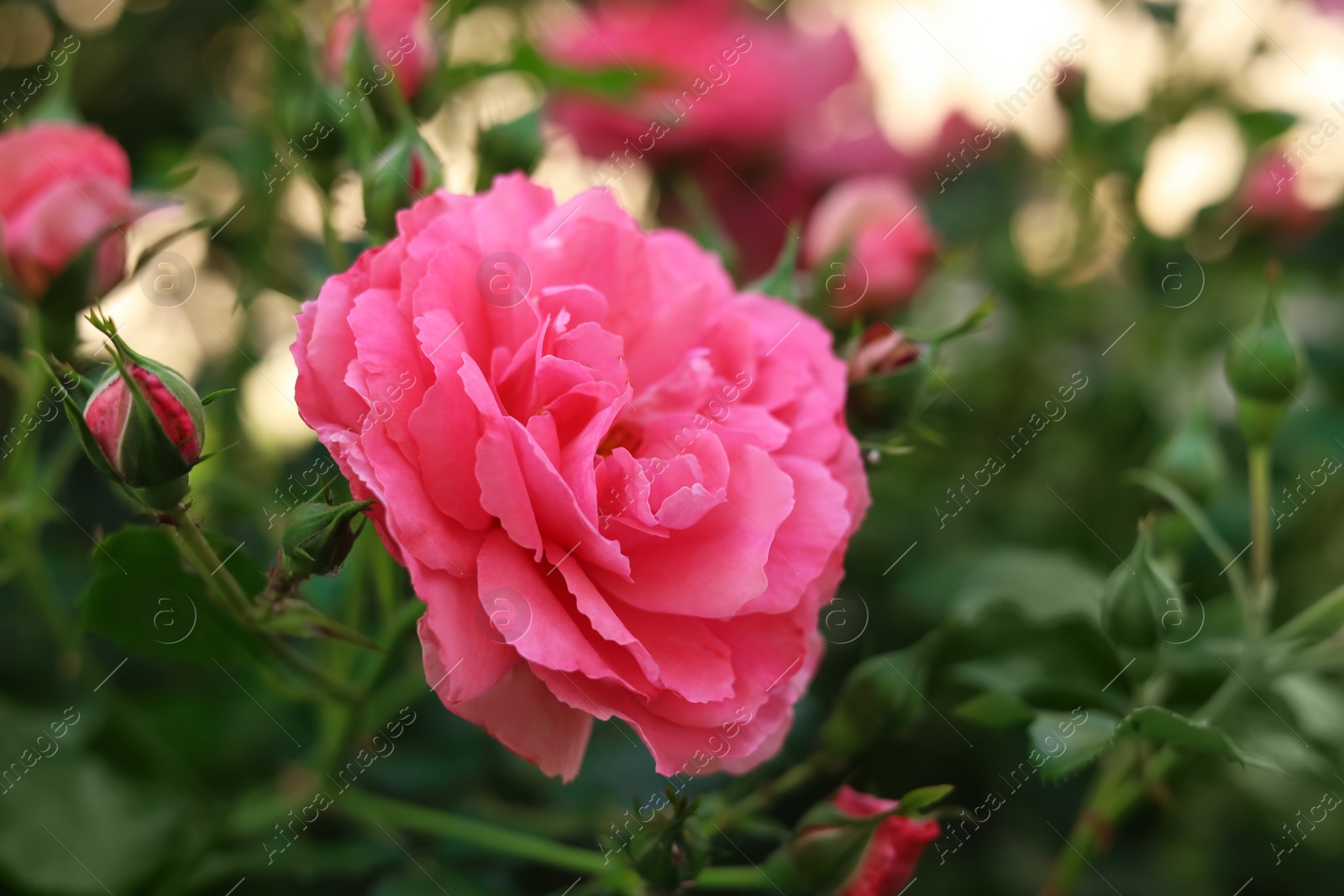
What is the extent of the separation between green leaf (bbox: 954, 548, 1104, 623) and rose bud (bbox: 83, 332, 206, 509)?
478mm

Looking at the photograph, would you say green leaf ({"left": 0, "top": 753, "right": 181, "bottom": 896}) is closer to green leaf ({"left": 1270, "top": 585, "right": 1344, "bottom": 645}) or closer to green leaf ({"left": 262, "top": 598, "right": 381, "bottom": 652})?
green leaf ({"left": 262, "top": 598, "right": 381, "bottom": 652})

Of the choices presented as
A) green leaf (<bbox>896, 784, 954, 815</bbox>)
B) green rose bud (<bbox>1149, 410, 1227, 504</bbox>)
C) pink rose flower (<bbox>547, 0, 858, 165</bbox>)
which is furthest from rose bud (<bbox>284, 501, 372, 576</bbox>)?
pink rose flower (<bbox>547, 0, 858, 165</bbox>)

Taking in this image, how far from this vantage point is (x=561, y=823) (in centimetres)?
62

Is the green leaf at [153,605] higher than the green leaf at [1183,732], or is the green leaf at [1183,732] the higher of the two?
the green leaf at [153,605]

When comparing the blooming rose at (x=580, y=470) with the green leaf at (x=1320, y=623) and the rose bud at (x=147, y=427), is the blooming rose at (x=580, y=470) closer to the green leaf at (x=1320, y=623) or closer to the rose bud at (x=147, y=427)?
the rose bud at (x=147, y=427)

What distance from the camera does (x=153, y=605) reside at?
49 cm

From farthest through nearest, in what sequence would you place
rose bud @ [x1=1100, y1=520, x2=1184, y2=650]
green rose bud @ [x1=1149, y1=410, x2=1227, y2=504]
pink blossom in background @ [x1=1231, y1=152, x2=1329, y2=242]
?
pink blossom in background @ [x1=1231, y1=152, x2=1329, y2=242], green rose bud @ [x1=1149, y1=410, x2=1227, y2=504], rose bud @ [x1=1100, y1=520, x2=1184, y2=650]

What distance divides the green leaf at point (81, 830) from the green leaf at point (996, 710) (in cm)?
49

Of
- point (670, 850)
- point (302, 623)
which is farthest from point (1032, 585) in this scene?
point (302, 623)

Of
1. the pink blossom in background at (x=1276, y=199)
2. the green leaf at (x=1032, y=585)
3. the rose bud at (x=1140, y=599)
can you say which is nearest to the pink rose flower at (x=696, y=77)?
the pink blossom in background at (x=1276, y=199)

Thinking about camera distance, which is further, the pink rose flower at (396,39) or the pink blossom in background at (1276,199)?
the pink blossom in background at (1276,199)

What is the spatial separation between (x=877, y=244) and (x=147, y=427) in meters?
0.49

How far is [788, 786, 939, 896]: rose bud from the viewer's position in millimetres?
478

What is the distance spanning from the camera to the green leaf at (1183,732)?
0.49 m
